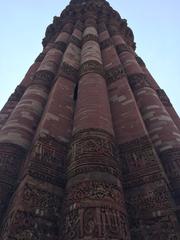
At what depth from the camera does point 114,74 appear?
9406mm

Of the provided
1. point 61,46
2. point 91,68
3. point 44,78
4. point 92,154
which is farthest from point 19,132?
point 61,46

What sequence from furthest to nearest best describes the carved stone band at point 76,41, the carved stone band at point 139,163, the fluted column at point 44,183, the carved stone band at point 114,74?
the carved stone band at point 76,41 < the carved stone band at point 114,74 < the carved stone band at point 139,163 < the fluted column at point 44,183

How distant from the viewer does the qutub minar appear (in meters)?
3.91

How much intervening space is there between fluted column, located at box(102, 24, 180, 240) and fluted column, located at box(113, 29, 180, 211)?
666mm

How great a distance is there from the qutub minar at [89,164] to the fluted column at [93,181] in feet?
0.05

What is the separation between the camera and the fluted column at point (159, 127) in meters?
5.83

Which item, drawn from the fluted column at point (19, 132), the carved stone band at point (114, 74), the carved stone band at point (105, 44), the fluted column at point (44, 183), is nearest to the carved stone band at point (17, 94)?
the fluted column at point (19, 132)

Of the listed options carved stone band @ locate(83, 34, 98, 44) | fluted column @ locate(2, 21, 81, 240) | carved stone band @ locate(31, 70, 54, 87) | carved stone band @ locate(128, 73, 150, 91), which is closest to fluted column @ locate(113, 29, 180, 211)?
carved stone band @ locate(128, 73, 150, 91)

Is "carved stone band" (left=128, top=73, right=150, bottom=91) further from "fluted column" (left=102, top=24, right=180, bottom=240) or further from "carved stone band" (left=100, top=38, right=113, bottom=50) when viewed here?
"carved stone band" (left=100, top=38, right=113, bottom=50)

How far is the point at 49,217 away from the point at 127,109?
3.81m

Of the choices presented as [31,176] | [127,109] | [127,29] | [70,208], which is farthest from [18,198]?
[127,29]

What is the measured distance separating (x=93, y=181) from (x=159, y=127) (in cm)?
336

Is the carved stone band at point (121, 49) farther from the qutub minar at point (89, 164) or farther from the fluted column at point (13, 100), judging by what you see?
the fluted column at point (13, 100)

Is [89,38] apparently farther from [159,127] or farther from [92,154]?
[92,154]
